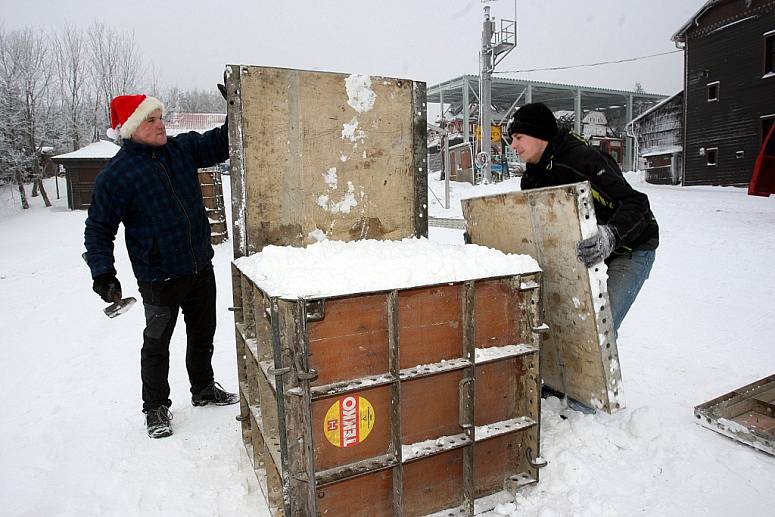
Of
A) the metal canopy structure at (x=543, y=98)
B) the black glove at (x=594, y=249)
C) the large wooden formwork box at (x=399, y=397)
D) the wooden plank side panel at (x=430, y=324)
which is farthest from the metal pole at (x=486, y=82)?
the wooden plank side panel at (x=430, y=324)

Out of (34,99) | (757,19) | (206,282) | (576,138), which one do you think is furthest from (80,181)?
(757,19)

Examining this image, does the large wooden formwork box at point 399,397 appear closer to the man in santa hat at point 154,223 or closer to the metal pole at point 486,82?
the man in santa hat at point 154,223

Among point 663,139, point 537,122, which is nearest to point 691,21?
point 663,139

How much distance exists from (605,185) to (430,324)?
146cm

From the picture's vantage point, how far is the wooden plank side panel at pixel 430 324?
2.21m

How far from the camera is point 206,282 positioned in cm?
367

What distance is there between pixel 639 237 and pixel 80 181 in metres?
30.1

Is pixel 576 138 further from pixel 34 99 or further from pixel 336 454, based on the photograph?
pixel 34 99

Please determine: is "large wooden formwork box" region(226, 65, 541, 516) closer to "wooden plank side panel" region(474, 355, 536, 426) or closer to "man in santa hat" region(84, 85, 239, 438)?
"wooden plank side panel" region(474, 355, 536, 426)

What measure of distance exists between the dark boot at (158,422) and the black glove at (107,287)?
2.93 feet

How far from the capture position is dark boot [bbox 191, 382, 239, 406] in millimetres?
3834

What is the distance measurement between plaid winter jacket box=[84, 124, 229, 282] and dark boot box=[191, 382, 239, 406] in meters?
1.07

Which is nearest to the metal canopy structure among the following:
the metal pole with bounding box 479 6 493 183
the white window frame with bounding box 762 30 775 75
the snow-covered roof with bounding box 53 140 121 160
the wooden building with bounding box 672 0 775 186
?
the metal pole with bounding box 479 6 493 183

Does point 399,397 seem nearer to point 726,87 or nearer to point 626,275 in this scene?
point 626,275
